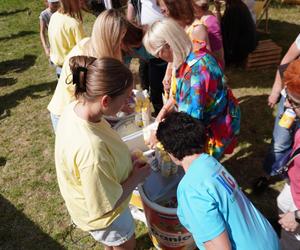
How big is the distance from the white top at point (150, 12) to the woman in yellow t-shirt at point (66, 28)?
98 centimetres

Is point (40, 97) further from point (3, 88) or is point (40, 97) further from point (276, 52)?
point (276, 52)

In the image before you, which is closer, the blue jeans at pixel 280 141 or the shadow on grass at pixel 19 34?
the blue jeans at pixel 280 141

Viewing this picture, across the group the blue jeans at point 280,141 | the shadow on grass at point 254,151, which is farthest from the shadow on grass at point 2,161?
the blue jeans at point 280,141

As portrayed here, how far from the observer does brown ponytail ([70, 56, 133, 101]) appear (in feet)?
5.77

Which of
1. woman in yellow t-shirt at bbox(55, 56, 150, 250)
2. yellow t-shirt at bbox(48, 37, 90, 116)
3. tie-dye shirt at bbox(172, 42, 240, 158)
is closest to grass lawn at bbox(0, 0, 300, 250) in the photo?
tie-dye shirt at bbox(172, 42, 240, 158)

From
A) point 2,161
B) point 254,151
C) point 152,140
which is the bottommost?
point 254,151

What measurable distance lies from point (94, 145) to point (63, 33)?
2045mm

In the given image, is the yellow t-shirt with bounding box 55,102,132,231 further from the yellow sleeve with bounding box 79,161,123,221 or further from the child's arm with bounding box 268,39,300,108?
the child's arm with bounding box 268,39,300,108

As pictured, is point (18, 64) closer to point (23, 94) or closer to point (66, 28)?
point (23, 94)

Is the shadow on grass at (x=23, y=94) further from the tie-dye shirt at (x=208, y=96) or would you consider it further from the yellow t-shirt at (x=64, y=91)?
the tie-dye shirt at (x=208, y=96)

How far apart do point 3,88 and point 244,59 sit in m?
4.51

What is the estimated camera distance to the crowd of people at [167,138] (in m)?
1.73

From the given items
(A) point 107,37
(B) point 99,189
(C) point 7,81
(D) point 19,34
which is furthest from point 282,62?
(D) point 19,34

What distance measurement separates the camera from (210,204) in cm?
166
